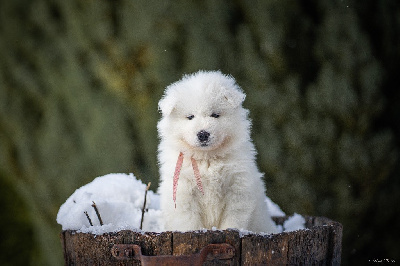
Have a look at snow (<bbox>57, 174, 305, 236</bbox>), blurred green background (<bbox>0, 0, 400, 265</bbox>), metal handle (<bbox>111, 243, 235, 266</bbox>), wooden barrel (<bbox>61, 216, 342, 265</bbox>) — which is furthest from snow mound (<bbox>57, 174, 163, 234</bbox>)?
blurred green background (<bbox>0, 0, 400, 265</bbox>)

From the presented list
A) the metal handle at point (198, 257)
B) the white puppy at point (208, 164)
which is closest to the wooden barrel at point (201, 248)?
the metal handle at point (198, 257)

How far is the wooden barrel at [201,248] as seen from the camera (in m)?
1.84

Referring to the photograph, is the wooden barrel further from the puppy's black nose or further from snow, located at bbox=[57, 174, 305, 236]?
the puppy's black nose

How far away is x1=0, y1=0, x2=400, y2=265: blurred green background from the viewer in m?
3.51

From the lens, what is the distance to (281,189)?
366 centimetres

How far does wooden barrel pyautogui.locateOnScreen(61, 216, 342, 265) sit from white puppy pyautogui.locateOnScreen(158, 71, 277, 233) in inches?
15.4

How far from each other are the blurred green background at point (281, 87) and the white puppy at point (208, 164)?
1241mm

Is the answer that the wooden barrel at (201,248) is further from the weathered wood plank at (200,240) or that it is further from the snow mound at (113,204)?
the snow mound at (113,204)

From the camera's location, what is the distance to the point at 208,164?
2.39 m

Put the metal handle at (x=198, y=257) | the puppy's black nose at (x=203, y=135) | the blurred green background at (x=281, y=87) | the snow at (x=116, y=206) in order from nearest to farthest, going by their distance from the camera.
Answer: the metal handle at (x=198, y=257)
the puppy's black nose at (x=203, y=135)
the snow at (x=116, y=206)
the blurred green background at (x=281, y=87)

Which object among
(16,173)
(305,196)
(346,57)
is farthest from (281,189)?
(16,173)

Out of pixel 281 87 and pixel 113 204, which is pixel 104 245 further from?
pixel 281 87

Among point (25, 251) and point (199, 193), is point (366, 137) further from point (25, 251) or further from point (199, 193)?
point (25, 251)

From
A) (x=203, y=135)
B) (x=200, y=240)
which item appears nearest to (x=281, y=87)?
(x=203, y=135)
